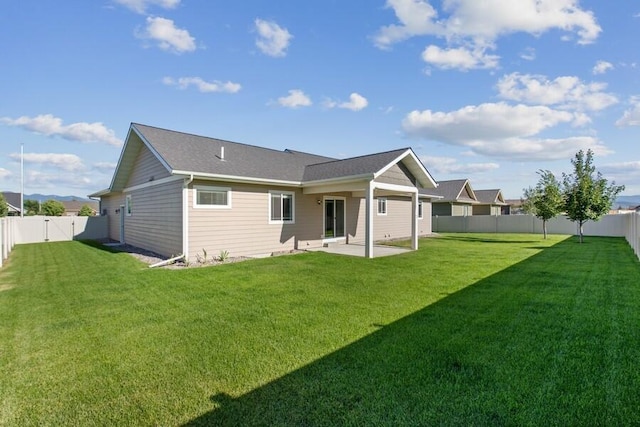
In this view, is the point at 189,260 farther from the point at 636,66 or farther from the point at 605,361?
the point at 636,66

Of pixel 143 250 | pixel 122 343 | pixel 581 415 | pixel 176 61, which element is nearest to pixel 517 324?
pixel 581 415

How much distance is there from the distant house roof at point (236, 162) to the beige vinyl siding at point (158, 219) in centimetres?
97

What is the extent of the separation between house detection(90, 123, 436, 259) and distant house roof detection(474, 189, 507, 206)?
78.3 ft

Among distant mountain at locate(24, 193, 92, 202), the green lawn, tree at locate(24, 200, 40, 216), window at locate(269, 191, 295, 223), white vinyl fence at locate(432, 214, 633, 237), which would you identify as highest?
distant mountain at locate(24, 193, 92, 202)

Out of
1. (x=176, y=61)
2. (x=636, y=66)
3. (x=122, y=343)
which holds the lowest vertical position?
(x=122, y=343)

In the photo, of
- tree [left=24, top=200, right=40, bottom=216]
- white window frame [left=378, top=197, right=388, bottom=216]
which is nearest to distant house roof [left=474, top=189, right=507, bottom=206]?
white window frame [left=378, top=197, right=388, bottom=216]

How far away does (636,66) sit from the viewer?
400 inches

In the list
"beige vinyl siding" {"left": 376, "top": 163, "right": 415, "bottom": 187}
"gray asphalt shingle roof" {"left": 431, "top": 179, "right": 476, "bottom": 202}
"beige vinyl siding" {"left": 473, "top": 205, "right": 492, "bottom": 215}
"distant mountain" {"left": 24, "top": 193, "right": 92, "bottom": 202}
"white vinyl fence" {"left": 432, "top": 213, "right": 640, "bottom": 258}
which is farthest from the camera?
"distant mountain" {"left": 24, "top": 193, "right": 92, "bottom": 202}

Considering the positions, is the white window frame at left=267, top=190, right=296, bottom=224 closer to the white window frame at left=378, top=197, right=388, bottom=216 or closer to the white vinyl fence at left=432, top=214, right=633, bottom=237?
the white window frame at left=378, top=197, right=388, bottom=216

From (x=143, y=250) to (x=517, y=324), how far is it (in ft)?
43.7

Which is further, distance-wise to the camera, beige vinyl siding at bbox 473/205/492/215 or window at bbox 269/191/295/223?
beige vinyl siding at bbox 473/205/492/215

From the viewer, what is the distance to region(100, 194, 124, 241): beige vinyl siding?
1755cm

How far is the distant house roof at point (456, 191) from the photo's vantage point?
2785 centimetres

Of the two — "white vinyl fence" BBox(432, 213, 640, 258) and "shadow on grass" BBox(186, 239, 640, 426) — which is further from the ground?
"white vinyl fence" BBox(432, 213, 640, 258)
